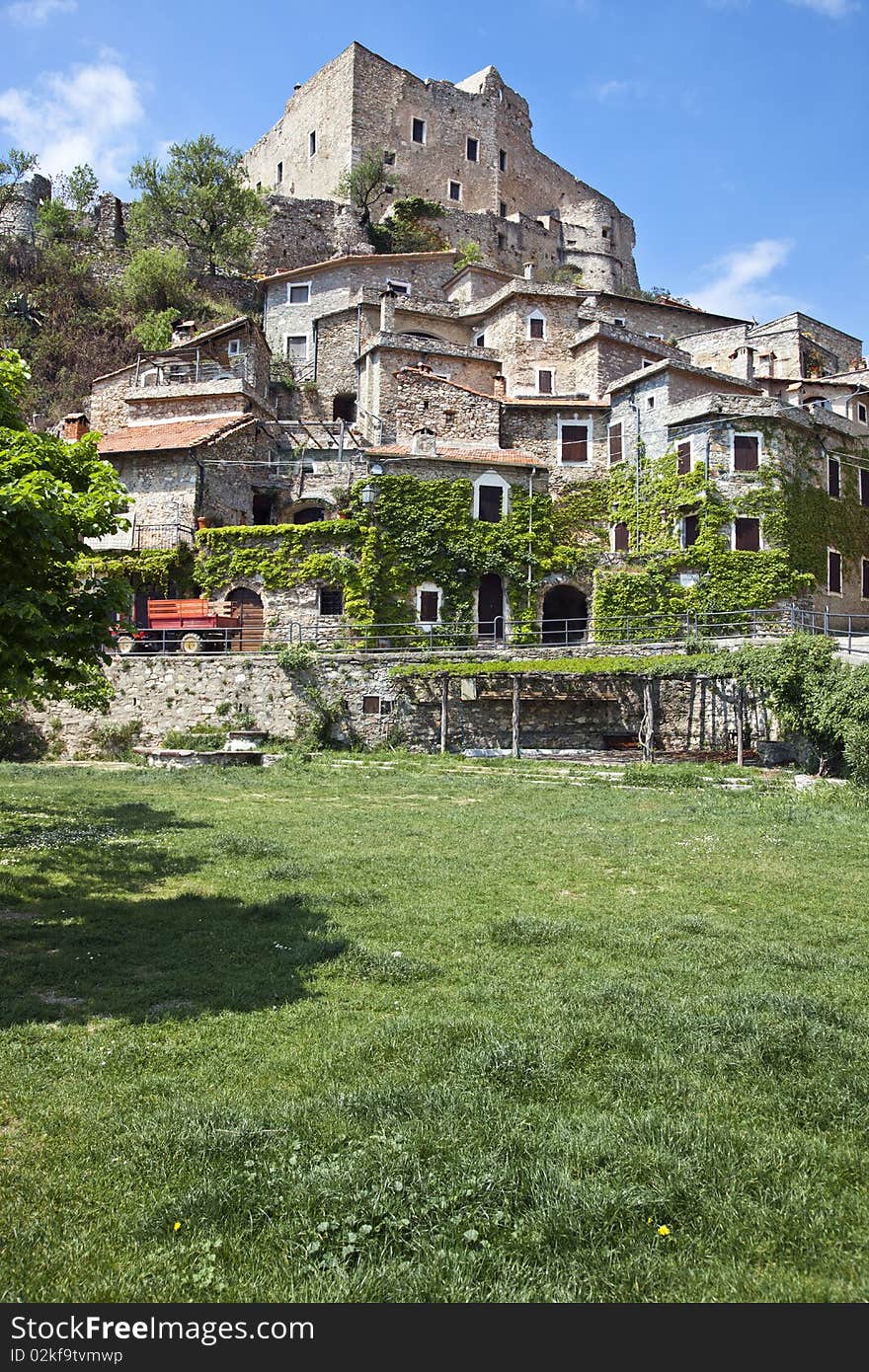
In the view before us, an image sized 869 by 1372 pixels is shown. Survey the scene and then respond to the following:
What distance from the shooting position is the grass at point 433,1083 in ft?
12.0

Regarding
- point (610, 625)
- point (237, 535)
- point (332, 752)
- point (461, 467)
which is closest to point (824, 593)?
point (610, 625)

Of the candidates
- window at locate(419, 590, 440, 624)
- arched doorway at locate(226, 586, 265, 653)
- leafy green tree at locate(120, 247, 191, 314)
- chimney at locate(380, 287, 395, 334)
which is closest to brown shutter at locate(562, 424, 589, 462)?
window at locate(419, 590, 440, 624)

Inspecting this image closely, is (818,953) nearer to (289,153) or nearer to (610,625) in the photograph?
(610,625)

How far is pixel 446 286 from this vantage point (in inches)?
1975

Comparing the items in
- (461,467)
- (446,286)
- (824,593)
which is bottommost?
(824,593)

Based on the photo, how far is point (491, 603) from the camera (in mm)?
36406

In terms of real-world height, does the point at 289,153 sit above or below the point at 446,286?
above

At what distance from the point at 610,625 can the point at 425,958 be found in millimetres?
29041

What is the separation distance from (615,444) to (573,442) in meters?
1.93

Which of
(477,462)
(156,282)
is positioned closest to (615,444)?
(477,462)

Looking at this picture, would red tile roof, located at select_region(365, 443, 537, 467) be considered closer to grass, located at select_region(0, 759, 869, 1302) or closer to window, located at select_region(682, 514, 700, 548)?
window, located at select_region(682, 514, 700, 548)

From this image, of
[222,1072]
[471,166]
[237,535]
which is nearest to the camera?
[222,1072]

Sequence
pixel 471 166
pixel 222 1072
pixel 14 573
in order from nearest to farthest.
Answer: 1. pixel 222 1072
2. pixel 14 573
3. pixel 471 166

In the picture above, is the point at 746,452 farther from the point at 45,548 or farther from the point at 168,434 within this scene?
the point at 45,548
